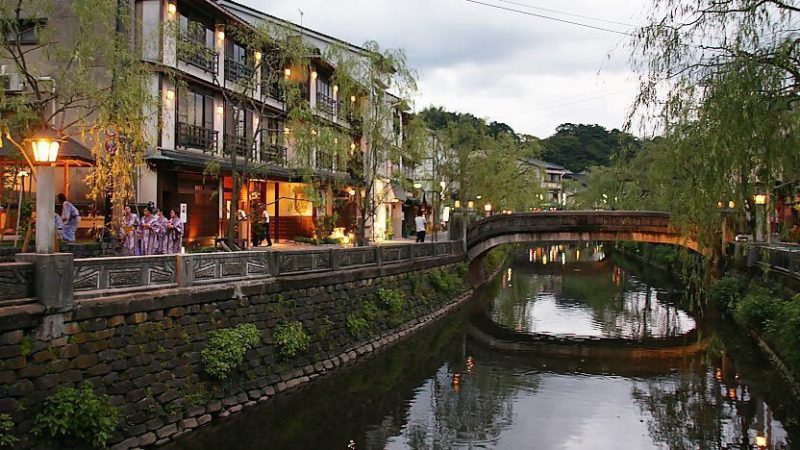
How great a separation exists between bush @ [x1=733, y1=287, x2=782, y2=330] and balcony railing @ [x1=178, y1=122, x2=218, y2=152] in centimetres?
2177

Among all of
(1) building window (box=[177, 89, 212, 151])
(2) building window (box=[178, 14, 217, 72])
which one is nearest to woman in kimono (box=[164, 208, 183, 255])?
(2) building window (box=[178, 14, 217, 72])

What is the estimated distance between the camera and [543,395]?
59.8 feet

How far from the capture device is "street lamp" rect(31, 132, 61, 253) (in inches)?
445

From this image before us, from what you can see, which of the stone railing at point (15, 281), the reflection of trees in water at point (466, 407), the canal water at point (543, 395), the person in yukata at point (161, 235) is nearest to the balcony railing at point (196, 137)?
the person in yukata at point (161, 235)

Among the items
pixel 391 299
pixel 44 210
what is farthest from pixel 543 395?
pixel 44 210

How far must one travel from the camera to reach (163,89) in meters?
23.9

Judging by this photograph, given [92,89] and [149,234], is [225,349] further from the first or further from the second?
[92,89]

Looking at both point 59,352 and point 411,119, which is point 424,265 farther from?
point 59,352

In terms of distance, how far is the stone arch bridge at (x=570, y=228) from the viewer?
35.4 m

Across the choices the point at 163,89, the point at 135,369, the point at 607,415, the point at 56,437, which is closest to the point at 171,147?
the point at 163,89

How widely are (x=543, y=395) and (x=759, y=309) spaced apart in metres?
9.48

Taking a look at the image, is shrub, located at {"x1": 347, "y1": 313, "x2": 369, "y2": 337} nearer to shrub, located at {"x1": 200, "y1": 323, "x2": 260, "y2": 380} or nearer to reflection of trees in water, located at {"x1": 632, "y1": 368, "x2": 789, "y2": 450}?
shrub, located at {"x1": 200, "y1": 323, "x2": 260, "y2": 380}

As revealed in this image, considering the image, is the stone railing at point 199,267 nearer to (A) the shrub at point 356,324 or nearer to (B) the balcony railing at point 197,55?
(A) the shrub at point 356,324

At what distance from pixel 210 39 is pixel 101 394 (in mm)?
19079
